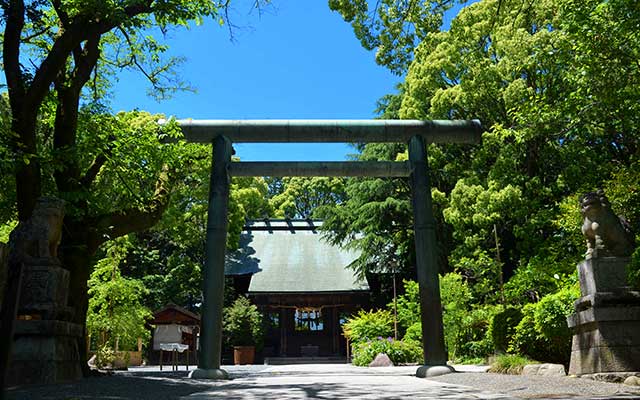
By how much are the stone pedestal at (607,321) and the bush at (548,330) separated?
1.19 m

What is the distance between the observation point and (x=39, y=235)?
24.5ft

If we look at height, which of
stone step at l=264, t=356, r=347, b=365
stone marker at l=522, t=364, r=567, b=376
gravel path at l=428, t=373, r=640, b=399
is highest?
stone marker at l=522, t=364, r=567, b=376

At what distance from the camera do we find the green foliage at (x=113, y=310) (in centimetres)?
1524

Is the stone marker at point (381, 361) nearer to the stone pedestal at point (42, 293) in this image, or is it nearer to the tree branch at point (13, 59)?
the stone pedestal at point (42, 293)

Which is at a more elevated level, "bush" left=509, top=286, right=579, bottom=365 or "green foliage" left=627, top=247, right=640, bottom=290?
"green foliage" left=627, top=247, right=640, bottom=290

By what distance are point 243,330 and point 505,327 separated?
13.3 metres

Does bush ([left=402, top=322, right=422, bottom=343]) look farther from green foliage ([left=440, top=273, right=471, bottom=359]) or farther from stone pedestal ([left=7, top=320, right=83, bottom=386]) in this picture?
stone pedestal ([left=7, top=320, right=83, bottom=386])

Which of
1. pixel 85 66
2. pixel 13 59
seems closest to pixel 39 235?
pixel 13 59

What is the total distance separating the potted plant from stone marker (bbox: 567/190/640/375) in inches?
630

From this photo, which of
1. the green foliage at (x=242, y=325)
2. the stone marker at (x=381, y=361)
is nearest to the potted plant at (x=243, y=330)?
the green foliage at (x=242, y=325)

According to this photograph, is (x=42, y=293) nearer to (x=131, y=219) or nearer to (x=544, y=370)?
(x=131, y=219)

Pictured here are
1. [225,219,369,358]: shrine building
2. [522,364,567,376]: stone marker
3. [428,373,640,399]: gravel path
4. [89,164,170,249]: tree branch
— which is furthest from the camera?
[225,219,369,358]: shrine building

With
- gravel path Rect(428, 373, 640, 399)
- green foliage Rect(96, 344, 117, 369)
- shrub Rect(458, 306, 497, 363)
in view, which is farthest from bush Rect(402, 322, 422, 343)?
gravel path Rect(428, 373, 640, 399)

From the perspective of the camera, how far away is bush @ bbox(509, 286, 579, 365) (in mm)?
8414
